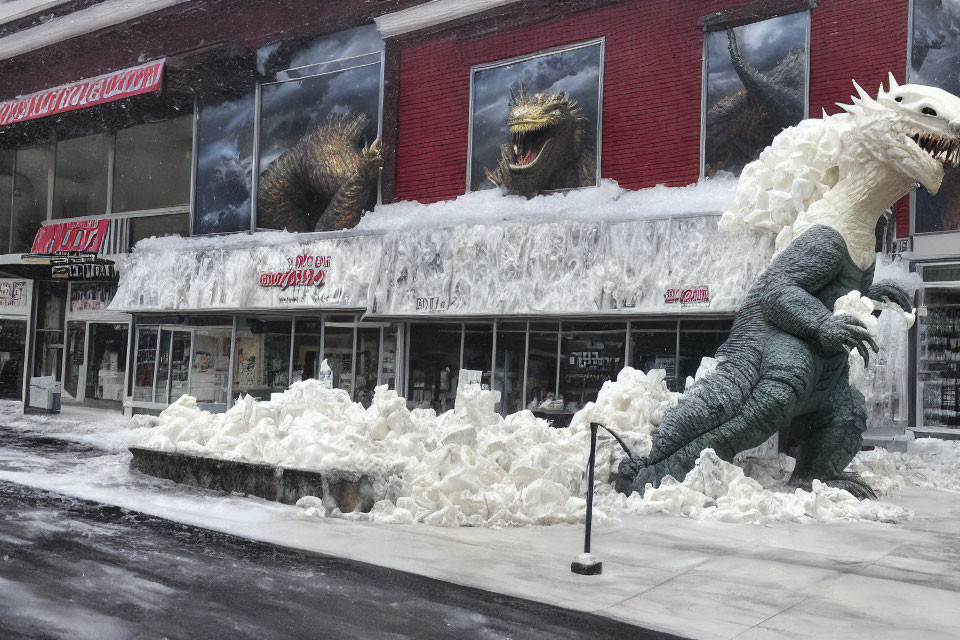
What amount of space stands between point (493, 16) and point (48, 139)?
14.1 metres

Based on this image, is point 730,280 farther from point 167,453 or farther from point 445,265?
point 167,453

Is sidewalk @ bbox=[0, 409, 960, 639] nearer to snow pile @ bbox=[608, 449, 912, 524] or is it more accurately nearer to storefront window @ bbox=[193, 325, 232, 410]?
snow pile @ bbox=[608, 449, 912, 524]

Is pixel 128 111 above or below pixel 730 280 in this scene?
above

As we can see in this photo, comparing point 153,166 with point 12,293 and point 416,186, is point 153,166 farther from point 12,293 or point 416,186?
point 416,186

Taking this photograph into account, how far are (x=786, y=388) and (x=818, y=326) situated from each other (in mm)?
633

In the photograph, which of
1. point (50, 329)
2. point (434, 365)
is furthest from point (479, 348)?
point (50, 329)

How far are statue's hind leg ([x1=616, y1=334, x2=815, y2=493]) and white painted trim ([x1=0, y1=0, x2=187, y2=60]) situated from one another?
15.9 metres

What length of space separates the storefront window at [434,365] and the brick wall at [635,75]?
253cm

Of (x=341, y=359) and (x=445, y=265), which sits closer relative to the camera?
(x=445, y=265)

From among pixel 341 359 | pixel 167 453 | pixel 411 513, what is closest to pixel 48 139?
pixel 341 359

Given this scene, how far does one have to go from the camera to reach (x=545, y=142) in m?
14.9

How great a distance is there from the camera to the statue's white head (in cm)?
813

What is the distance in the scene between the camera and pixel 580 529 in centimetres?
706

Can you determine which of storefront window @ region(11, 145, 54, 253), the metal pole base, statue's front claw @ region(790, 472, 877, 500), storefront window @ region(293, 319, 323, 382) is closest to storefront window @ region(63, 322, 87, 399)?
storefront window @ region(11, 145, 54, 253)
